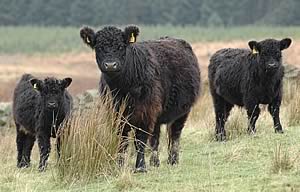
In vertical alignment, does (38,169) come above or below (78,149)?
below

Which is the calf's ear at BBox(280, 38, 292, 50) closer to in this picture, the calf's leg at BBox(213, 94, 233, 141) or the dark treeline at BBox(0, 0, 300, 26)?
the calf's leg at BBox(213, 94, 233, 141)

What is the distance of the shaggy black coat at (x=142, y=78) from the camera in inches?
376

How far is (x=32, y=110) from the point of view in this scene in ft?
42.1

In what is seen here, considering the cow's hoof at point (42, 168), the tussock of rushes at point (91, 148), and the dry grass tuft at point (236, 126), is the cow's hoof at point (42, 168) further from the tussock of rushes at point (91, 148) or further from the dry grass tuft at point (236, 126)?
the dry grass tuft at point (236, 126)

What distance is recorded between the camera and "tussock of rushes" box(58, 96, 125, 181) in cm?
902

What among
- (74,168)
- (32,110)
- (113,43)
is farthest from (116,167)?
(32,110)

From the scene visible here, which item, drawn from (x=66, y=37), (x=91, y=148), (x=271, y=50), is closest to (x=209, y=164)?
(x=91, y=148)

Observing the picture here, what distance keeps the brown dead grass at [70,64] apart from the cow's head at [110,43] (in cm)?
2599

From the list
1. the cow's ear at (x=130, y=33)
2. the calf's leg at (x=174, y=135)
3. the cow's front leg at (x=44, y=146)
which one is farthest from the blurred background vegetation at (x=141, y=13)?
the cow's ear at (x=130, y=33)

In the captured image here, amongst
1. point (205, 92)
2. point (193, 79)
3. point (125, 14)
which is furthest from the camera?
point (125, 14)

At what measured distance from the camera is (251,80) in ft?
41.9

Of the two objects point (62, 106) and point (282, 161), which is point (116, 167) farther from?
point (62, 106)

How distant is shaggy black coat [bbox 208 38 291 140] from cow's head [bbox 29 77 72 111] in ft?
9.28

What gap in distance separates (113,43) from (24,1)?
68.6 meters
